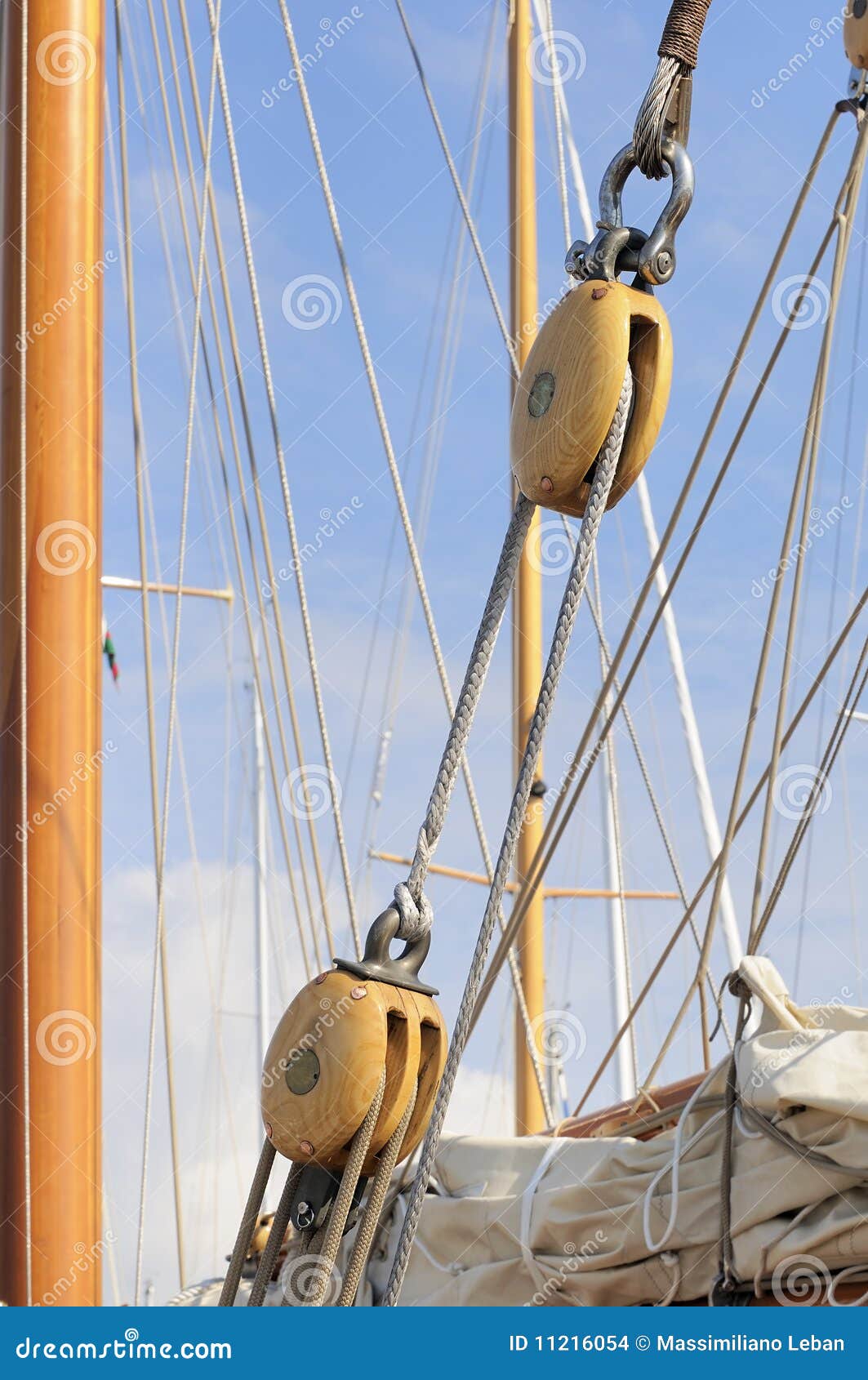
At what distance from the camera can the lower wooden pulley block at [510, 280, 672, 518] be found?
6.17 feet

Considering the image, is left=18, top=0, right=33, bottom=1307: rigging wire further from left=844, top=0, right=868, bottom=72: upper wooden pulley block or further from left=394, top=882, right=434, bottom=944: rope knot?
left=844, top=0, right=868, bottom=72: upper wooden pulley block

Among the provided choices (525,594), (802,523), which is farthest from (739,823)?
(525,594)

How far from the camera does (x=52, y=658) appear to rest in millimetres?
3783

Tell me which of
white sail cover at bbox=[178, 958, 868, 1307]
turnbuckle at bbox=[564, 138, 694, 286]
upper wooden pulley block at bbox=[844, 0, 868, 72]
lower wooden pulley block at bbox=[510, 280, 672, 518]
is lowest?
white sail cover at bbox=[178, 958, 868, 1307]

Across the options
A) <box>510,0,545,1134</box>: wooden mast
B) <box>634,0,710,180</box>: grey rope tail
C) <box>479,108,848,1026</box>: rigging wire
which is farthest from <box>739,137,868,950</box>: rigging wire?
<box>510,0,545,1134</box>: wooden mast

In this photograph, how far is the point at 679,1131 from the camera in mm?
2809

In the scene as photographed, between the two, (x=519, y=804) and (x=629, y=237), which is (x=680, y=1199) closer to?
(x=519, y=804)

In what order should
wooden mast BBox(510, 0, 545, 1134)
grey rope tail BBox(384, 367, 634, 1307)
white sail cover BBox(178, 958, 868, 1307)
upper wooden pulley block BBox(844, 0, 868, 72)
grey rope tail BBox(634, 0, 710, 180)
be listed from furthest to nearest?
wooden mast BBox(510, 0, 545, 1134)
upper wooden pulley block BBox(844, 0, 868, 72)
white sail cover BBox(178, 958, 868, 1307)
grey rope tail BBox(634, 0, 710, 180)
grey rope tail BBox(384, 367, 634, 1307)

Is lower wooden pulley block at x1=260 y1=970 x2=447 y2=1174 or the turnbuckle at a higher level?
the turnbuckle

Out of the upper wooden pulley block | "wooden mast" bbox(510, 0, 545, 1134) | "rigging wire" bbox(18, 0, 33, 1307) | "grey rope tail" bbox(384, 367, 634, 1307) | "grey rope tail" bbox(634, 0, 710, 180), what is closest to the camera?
"grey rope tail" bbox(384, 367, 634, 1307)

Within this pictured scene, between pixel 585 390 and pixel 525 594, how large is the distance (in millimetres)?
6807

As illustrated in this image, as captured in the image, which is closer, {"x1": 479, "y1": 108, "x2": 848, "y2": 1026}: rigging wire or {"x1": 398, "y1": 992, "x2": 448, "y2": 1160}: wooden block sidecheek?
{"x1": 398, "y1": 992, "x2": 448, "y2": 1160}: wooden block sidecheek

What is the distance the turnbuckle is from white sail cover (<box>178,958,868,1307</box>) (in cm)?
131
